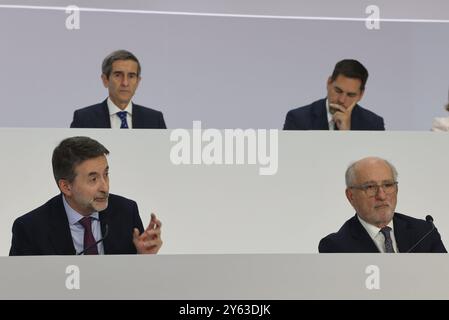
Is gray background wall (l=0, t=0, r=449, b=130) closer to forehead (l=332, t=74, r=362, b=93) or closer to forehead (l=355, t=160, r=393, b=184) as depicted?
forehead (l=332, t=74, r=362, b=93)

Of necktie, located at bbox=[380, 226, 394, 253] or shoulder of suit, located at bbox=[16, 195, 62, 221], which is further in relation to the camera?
necktie, located at bbox=[380, 226, 394, 253]

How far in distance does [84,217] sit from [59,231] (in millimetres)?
111

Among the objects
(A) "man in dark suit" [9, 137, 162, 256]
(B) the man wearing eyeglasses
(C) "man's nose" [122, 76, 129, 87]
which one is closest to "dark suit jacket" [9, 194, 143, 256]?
(A) "man in dark suit" [9, 137, 162, 256]

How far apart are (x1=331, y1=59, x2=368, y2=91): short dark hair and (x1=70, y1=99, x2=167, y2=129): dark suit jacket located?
0.73m

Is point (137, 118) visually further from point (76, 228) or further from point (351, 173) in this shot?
point (351, 173)

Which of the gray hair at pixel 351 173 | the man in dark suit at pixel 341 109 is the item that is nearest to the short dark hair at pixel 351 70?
the man in dark suit at pixel 341 109

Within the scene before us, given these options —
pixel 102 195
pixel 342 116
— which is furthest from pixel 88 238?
pixel 342 116

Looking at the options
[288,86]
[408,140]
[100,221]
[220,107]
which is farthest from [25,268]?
[408,140]

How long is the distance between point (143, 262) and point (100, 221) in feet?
0.77

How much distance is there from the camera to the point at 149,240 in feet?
12.0

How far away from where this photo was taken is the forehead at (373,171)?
3705 millimetres

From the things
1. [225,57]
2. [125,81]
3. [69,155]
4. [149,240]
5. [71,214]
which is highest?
[225,57]

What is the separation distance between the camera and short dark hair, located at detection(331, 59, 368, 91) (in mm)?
3717
